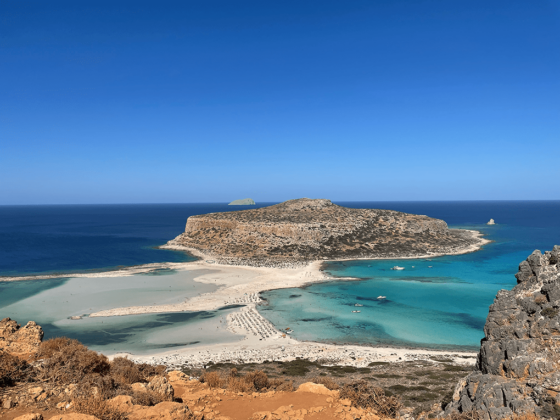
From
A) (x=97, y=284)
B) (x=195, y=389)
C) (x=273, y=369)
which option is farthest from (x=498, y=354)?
(x=97, y=284)

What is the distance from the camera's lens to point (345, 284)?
48.2 meters

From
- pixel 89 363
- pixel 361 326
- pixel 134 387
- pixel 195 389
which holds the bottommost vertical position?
pixel 361 326

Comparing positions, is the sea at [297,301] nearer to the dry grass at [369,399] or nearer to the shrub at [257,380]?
the shrub at [257,380]

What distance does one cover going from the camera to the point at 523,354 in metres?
9.57

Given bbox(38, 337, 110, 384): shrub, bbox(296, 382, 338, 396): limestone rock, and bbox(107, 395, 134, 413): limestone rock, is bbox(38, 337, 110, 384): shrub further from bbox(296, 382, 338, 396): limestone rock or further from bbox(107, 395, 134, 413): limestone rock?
bbox(296, 382, 338, 396): limestone rock

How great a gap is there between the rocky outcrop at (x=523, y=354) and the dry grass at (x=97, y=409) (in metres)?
9.20

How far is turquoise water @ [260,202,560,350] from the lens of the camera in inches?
1191

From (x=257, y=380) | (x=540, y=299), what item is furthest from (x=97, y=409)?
(x=540, y=299)

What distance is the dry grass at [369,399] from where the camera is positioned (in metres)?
10.7

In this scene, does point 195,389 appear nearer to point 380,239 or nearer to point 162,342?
point 162,342

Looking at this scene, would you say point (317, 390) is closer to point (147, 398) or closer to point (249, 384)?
point (249, 384)

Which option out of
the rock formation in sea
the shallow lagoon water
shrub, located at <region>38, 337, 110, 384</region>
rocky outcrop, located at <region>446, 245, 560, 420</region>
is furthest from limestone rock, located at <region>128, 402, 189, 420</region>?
the rock formation in sea

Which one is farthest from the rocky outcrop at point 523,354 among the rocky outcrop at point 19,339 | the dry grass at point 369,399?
the rocky outcrop at point 19,339

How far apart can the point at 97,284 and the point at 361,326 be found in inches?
1444
